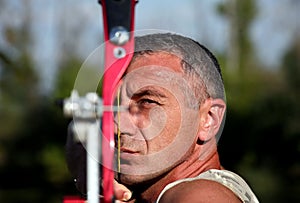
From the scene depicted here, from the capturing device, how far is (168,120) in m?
2.17

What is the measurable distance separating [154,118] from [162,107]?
0.11 ft

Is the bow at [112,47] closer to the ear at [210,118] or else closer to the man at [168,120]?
the man at [168,120]

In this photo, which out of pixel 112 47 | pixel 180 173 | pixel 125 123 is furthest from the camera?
pixel 180 173

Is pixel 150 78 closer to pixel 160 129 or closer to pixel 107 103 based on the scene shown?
pixel 160 129

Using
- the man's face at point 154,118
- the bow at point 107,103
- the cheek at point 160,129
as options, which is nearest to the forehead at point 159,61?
the man's face at point 154,118

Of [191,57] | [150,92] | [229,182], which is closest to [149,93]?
[150,92]

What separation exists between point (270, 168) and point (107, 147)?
48.5ft

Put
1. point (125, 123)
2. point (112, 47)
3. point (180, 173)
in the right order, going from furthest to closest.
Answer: point (180, 173) < point (125, 123) < point (112, 47)

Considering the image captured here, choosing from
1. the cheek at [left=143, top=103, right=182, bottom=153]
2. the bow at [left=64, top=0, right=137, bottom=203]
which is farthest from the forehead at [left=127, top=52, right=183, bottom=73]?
the bow at [left=64, top=0, right=137, bottom=203]

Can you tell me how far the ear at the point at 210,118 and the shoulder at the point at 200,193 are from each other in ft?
0.66

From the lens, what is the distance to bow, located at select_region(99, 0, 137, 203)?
6.24 ft

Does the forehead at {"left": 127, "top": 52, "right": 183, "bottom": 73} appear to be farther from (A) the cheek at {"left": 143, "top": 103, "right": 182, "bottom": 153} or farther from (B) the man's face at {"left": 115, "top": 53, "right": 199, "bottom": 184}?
(A) the cheek at {"left": 143, "top": 103, "right": 182, "bottom": 153}

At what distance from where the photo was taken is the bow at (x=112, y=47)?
1.90 m

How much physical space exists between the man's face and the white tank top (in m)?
0.09
